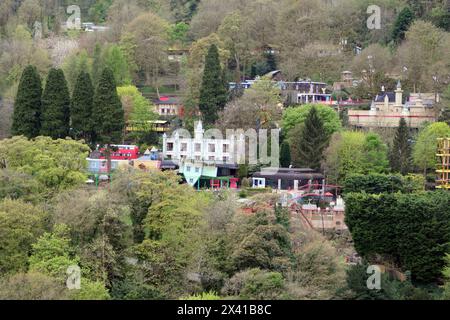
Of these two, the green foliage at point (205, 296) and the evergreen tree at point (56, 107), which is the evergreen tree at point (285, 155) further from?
the green foliage at point (205, 296)

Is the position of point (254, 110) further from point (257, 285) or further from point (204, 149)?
point (257, 285)

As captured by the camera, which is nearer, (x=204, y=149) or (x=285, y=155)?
(x=285, y=155)

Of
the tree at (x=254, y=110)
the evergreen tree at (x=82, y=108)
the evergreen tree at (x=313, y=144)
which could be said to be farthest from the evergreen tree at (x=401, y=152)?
the evergreen tree at (x=82, y=108)

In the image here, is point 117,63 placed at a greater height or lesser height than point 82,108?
greater

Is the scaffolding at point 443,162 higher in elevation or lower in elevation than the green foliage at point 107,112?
lower

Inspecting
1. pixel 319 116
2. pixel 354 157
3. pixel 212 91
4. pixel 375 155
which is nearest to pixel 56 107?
pixel 212 91

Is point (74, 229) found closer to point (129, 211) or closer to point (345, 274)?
point (129, 211)
